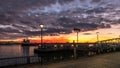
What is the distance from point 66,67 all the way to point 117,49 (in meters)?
26.2

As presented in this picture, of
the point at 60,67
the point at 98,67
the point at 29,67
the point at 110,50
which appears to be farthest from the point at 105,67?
the point at 110,50

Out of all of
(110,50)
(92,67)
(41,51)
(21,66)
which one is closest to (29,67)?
(21,66)

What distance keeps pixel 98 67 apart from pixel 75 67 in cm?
210

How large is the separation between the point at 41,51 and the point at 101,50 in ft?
A: 164

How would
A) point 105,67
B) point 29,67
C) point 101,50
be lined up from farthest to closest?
1. point 101,50
2. point 29,67
3. point 105,67

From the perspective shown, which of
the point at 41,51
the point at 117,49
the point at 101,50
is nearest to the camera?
the point at 101,50

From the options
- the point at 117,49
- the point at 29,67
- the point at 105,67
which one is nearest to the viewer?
the point at 105,67

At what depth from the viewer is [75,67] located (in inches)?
884

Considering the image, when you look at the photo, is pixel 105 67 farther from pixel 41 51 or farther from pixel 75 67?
pixel 41 51

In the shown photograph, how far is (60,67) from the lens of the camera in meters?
22.7

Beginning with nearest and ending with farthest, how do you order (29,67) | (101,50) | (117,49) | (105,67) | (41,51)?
(105,67), (29,67), (101,50), (117,49), (41,51)

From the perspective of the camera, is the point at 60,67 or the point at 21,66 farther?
the point at 21,66

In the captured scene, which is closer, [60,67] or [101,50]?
[60,67]

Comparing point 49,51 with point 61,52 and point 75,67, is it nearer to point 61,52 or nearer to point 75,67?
point 61,52
